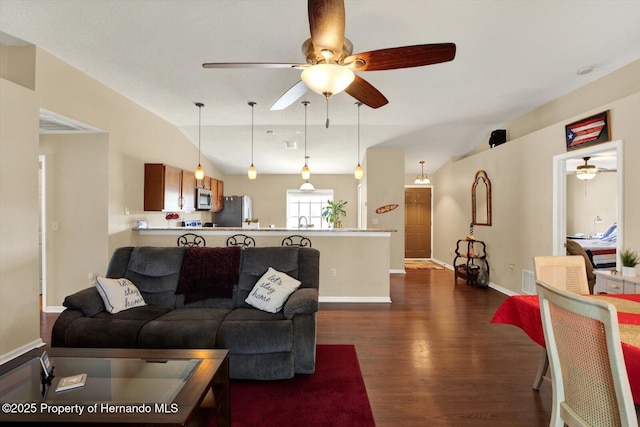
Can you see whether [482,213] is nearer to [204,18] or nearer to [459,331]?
[459,331]

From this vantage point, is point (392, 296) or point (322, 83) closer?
point (322, 83)

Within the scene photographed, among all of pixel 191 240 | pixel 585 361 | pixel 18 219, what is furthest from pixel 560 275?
pixel 18 219

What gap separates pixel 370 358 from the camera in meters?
2.84

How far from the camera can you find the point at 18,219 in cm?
293

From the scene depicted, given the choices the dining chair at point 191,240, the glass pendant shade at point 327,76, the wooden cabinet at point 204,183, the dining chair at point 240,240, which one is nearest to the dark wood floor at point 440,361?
the dining chair at point 240,240

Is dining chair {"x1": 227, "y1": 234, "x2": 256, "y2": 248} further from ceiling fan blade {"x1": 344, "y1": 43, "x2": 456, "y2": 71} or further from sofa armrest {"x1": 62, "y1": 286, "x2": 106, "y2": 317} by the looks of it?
ceiling fan blade {"x1": 344, "y1": 43, "x2": 456, "y2": 71}

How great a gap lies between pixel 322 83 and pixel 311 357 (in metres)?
2.01

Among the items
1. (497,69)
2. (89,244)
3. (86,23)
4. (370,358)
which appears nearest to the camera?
(86,23)

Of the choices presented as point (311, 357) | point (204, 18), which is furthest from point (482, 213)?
point (204, 18)

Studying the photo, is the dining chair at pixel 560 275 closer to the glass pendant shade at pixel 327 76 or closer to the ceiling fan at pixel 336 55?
the ceiling fan at pixel 336 55

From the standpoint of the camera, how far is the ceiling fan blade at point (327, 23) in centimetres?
155

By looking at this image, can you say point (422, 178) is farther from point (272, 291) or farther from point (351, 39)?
point (272, 291)

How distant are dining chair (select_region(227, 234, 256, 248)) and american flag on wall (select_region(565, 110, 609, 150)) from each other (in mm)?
4428

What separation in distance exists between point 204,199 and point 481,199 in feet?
18.0
